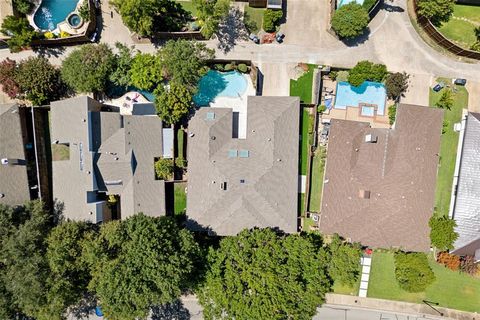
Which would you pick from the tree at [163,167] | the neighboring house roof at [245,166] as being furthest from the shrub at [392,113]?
the tree at [163,167]

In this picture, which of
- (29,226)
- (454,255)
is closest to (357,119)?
(454,255)

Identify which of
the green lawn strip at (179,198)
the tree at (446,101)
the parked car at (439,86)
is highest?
the parked car at (439,86)

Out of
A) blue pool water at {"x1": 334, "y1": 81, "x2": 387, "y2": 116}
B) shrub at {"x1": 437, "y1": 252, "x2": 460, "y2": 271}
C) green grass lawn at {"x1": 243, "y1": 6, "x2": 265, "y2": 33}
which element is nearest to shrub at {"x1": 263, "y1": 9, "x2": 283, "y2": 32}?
green grass lawn at {"x1": 243, "y1": 6, "x2": 265, "y2": 33}

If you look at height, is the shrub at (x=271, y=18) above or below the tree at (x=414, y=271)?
above

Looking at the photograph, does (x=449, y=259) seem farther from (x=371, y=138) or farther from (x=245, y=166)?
(x=245, y=166)

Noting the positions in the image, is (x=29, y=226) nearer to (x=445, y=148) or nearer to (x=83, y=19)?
(x=83, y=19)

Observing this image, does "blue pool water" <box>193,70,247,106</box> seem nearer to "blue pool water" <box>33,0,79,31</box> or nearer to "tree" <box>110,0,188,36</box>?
"tree" <box>110,0,188,36</box>

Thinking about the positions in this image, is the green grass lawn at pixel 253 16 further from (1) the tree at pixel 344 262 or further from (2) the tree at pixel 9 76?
(1) the tree at pixel 344 262
